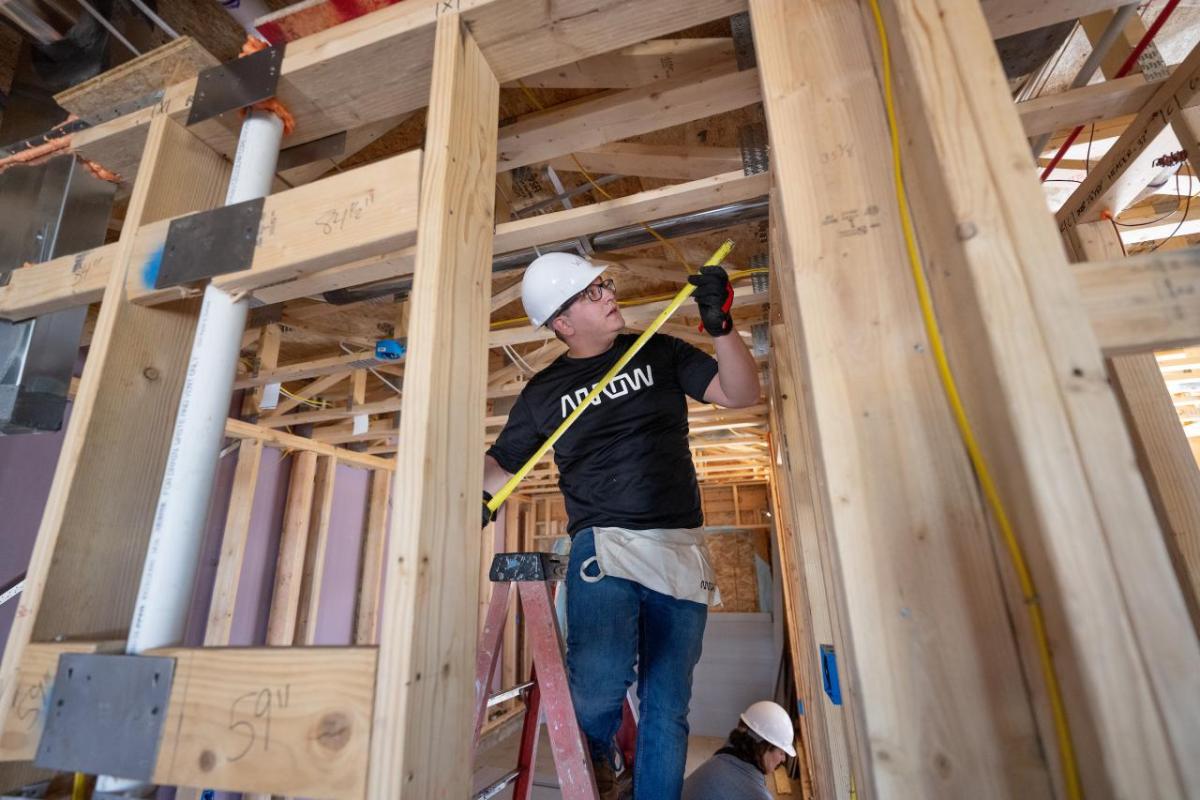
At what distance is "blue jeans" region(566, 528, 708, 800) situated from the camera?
1.41 meters

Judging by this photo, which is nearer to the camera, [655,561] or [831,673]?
[831,673]

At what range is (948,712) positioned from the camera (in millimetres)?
605

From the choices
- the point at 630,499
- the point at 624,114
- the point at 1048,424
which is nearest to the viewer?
the point at 1048,424

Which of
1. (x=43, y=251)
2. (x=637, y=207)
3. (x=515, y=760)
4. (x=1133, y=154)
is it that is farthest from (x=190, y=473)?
(x=515, y=760)

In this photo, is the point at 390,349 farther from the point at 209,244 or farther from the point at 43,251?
the point at 209,244

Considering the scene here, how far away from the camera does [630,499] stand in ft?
5.06

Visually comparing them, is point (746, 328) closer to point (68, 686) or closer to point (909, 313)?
point (909, 313)

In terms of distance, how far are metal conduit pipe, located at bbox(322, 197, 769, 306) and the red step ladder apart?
3.02 feet

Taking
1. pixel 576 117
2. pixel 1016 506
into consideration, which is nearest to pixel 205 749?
pixel 1016 506

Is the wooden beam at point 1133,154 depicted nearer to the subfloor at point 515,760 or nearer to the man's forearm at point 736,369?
the man's forearm at point 736,369

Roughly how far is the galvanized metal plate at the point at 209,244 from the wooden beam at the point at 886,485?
0.87 m

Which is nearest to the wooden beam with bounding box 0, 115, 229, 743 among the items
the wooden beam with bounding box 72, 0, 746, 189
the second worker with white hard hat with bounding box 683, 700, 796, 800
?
the wooden beam with bounding box 72, 0, 746, 189

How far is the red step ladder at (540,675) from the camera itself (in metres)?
1.47

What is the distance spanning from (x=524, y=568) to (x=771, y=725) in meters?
2.31
